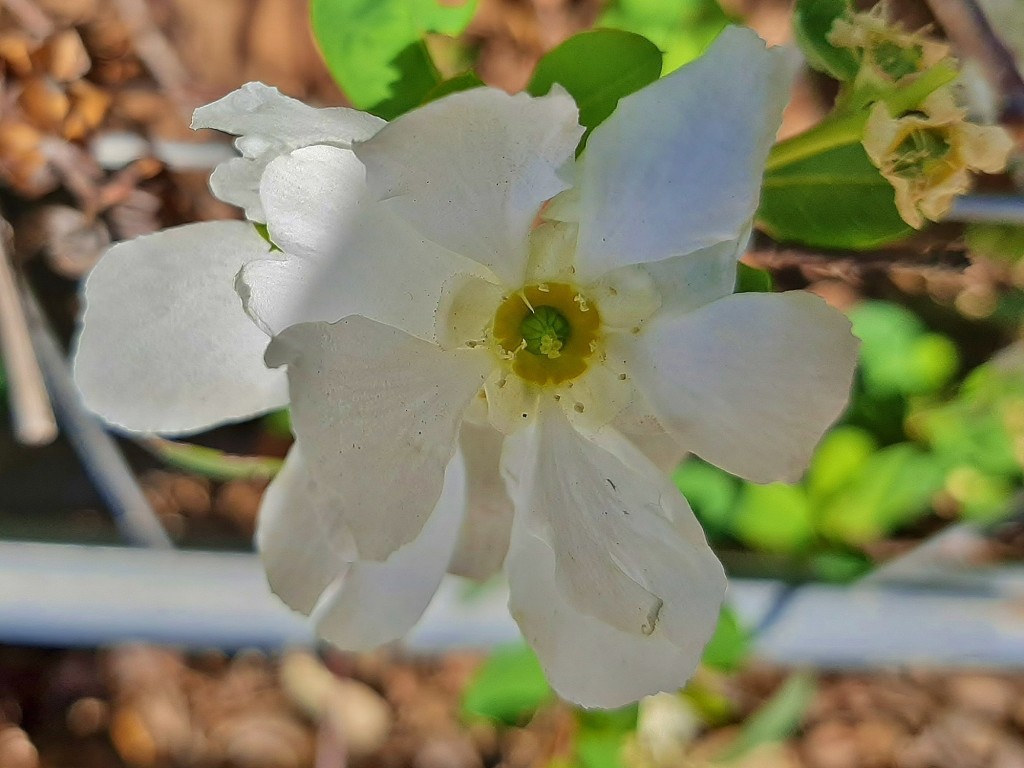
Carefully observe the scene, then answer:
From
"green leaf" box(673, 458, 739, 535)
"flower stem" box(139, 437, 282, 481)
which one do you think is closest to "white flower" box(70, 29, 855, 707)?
"flower stem" box(139, 437, 282, 481)

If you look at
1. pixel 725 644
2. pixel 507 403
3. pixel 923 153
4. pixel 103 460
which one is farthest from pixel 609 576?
pixel 103 460

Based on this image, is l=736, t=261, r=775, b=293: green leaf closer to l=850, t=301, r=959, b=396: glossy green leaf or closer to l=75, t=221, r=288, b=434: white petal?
l=75, t=221, r=288, b=434: white petal

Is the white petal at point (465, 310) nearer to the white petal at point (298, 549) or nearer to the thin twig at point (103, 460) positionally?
the white petal at point (298, 549)

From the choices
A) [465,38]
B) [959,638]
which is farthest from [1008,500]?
[465,38]

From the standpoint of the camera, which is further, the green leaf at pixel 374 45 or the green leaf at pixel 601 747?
the green leaf at pixel 601 747

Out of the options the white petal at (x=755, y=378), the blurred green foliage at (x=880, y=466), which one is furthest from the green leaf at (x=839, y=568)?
the white petal at (x=755, y=378)

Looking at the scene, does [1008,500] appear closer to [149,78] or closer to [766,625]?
[766,625]
